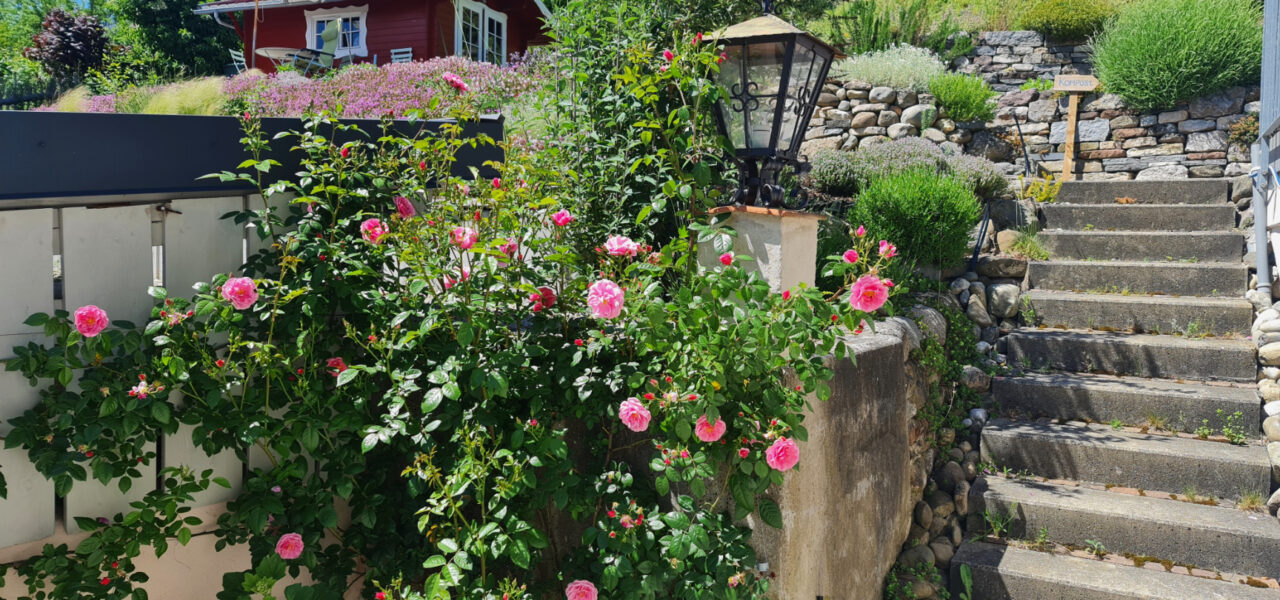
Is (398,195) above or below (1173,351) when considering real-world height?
above

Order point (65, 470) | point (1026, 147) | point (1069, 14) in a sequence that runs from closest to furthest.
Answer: point (65, 470) < point (1026, 147) < point (1069, 14)

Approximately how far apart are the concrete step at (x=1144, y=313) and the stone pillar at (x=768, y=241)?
3.08 meters

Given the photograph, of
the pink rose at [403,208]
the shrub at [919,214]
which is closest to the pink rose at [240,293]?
the pink rose at [403,208]

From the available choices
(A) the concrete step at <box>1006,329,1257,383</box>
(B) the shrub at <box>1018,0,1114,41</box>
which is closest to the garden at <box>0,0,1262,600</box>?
(A) the concrete step at <box>1006,329,1257,383</box>

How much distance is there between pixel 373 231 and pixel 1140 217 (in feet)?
18.4

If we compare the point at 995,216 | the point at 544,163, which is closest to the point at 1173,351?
the point at 995,216

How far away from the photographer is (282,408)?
2072mm

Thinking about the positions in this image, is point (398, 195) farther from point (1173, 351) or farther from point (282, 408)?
point (1173, 351)

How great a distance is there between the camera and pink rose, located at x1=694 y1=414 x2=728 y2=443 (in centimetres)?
184

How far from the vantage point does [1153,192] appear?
6102mm

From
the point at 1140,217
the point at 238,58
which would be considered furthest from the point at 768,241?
the point at 238,58

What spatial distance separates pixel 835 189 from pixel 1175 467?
2878mm

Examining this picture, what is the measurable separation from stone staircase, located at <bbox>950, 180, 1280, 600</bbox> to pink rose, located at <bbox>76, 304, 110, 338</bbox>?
302 cm

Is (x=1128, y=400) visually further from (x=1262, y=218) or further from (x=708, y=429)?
(x=708, y=429)
